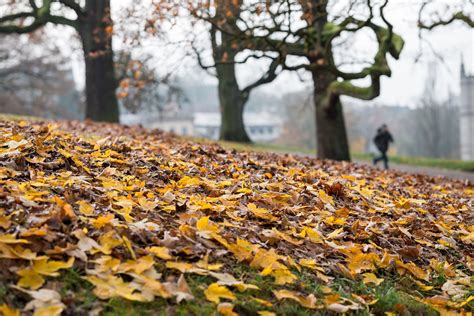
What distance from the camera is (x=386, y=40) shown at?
482 inches

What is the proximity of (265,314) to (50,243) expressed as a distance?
1326mm

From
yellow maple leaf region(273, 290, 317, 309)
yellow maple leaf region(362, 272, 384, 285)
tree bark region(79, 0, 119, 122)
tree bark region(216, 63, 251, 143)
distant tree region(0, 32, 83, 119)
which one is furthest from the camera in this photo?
distant tree region(0, 32, 83, 119)

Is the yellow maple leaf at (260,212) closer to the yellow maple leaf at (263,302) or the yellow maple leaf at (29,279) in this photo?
the yellow maple leaf at (263,302)

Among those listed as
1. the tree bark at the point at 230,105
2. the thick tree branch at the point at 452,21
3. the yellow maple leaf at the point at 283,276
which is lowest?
the yellow maple leaf at the point at 283,276

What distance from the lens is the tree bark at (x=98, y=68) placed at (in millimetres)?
17328

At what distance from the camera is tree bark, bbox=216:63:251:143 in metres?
21.7

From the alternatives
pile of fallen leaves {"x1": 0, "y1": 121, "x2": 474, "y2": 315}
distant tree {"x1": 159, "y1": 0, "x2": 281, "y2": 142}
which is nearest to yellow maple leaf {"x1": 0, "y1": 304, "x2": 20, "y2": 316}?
pile of fallen leaves {"x1": 0, "y1": 121, "x2": 474, "y2": 315}

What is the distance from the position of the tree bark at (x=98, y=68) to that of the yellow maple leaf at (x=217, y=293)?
582 inches

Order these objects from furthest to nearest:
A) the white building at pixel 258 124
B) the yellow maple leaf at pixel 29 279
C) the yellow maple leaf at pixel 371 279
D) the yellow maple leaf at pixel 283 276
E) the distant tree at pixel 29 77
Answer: the white building at pixel 258 124 < the distant tree at pixel 29 77 < the yellow maple leaf at pixel 371 279 < the yellow maple leaf at pixel 283 276 < the yellow maple leaf at pixel 29 279

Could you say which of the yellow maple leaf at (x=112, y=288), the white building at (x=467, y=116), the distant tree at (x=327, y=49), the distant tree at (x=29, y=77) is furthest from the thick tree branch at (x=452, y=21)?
the white building at (x=467, y=116)

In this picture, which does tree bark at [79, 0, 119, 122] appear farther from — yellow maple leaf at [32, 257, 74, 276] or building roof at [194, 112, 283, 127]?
building roof at [194, 112, 283, 127]

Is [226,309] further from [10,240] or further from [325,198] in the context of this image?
[325,198]

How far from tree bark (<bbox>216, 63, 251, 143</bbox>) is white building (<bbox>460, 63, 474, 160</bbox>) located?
3761 cm

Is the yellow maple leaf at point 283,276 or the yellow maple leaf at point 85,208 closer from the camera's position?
the yellow maple leaf at point 283,276
